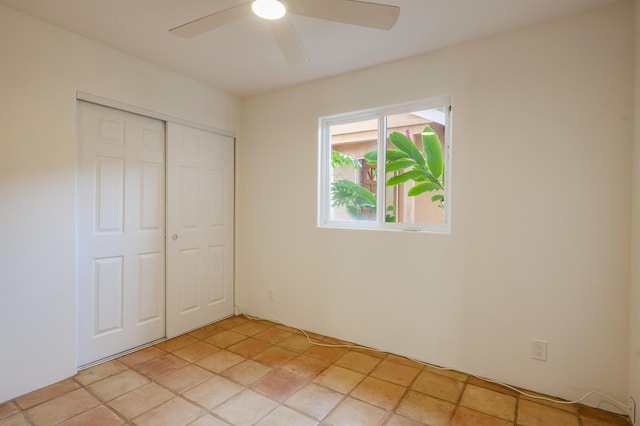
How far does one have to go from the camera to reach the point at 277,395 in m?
2.03

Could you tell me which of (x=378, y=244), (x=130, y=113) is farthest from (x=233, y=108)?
(x=378, y=244)

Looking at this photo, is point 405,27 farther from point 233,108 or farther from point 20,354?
point 20,354

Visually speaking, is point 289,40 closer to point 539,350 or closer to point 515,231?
point 515,231

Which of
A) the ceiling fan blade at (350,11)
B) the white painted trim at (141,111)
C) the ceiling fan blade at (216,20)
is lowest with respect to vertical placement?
the white painted trim at (141,111)

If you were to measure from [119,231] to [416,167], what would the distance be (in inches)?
93.6

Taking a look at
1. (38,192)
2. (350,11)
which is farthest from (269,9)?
(38,192)

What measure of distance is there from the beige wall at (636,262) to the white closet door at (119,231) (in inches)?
127

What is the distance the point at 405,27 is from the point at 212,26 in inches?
47.3

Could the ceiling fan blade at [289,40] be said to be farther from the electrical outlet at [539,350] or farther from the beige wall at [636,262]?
the electrical outlet at [539,350]

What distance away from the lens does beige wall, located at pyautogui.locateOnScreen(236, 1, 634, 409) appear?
187 centimetres

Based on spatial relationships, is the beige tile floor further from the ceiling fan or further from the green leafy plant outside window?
the ceiling fan

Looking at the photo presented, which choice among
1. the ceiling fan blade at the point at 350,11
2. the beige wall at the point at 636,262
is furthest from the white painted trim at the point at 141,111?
the beige wall at the point at 636,262

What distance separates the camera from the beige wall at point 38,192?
1.93 meters

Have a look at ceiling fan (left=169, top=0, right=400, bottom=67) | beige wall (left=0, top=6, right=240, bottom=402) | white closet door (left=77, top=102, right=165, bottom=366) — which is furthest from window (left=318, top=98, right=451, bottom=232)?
beige wall (left=0, top=6, right=240, bottom=402)
